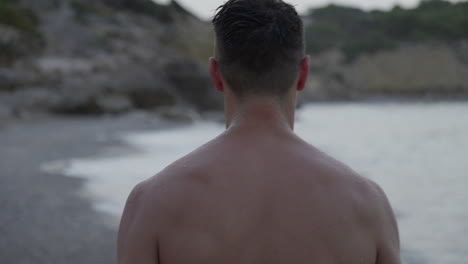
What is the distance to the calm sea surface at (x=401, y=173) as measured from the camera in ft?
14.1

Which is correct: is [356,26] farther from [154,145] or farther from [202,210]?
[202,210]

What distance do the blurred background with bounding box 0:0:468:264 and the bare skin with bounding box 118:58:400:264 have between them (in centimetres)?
198

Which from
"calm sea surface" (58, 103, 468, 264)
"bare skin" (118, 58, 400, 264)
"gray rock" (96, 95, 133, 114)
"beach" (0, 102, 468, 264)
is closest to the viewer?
"bare skin" (118, 58, 400, 264)

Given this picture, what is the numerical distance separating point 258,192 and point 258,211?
4cm

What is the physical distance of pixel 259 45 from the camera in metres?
1.33

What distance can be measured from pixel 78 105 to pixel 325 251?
14.9 meters

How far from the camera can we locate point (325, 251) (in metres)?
1.29

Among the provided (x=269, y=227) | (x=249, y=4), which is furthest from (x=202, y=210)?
(x=249, y=4)

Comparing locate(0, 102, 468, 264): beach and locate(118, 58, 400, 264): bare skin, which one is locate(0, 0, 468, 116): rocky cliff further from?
locate(118, 58, 400, 264): bare skin

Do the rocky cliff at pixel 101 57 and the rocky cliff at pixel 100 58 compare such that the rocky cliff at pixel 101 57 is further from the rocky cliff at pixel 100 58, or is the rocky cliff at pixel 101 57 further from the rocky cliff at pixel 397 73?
the rocky cliff at pixel 397 73

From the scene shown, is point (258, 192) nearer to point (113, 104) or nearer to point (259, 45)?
point (259, 45)

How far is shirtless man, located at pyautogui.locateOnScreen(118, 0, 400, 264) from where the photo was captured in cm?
127

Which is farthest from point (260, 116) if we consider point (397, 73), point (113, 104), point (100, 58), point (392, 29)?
point (392, 29)

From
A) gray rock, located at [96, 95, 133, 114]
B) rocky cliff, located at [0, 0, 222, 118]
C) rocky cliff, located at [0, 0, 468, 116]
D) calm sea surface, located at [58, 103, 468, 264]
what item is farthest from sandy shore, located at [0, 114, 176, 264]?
gray rock, located at [96, 95, 133, 114]
